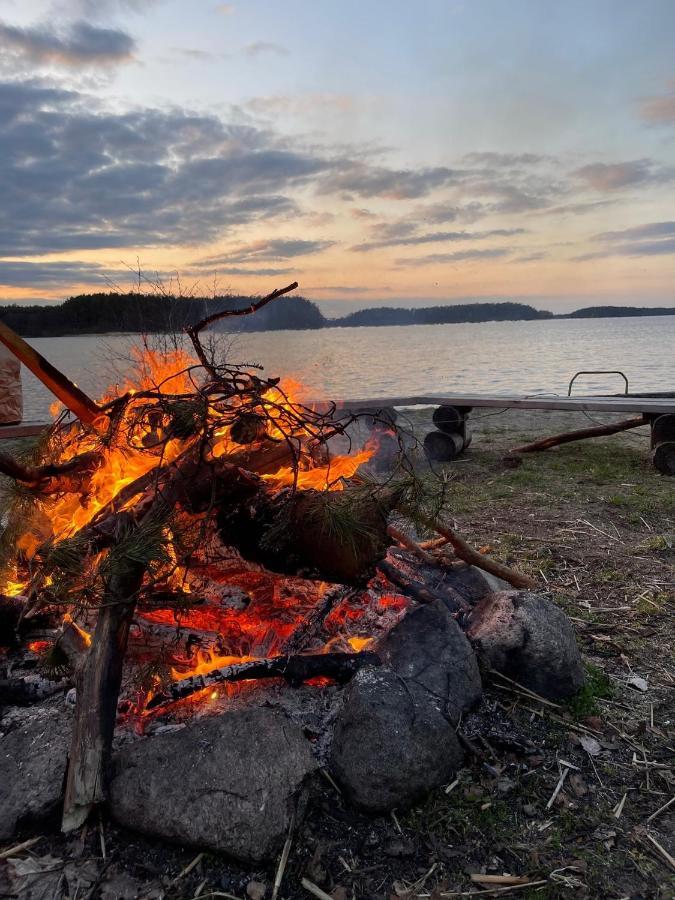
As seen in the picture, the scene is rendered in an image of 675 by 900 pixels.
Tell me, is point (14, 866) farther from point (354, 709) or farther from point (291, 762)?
point (354, 709)

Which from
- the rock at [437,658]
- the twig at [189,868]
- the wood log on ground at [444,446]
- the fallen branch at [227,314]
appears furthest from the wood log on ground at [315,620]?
the wood log on ground at [444,446]

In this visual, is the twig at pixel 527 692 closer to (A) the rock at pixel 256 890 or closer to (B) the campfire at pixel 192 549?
(B) the campfire at pixel 192 549

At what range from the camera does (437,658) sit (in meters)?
3.54

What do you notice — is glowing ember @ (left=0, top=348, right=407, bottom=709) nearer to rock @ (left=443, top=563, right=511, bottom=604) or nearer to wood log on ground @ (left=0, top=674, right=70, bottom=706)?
wood log on ground @ (left=0, top=674, right=70, bottom=706)

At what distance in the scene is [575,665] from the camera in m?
3.84

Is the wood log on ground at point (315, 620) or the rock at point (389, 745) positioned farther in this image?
the wood log on ground at point (315, 620)

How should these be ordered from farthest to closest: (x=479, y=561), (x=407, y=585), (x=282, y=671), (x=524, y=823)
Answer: (x=479, y=561) < (x=407, y=585) < (x=282, y=671) < (x=524, y=823)

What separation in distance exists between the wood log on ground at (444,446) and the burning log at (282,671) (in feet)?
26.5

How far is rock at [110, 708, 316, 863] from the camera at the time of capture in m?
2.66

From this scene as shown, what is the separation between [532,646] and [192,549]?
213cm

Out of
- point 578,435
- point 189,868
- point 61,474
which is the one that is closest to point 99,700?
point 189,868

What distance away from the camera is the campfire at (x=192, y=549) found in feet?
10.5

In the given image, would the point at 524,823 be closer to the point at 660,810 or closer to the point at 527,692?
the point at 660,810

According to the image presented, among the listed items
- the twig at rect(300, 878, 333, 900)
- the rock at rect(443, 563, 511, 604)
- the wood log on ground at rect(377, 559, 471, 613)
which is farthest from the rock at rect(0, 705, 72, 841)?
the rock at rect(443, 563, 511, 604)
